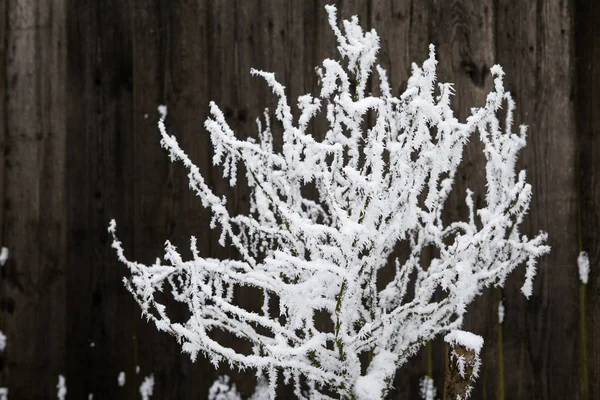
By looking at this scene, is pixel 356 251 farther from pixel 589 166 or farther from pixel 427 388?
pixel 589 166

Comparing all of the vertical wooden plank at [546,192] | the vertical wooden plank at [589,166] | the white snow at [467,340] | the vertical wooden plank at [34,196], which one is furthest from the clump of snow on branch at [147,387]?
the vertical wooden plank at [589,166]

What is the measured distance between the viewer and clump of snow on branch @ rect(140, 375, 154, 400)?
259cm

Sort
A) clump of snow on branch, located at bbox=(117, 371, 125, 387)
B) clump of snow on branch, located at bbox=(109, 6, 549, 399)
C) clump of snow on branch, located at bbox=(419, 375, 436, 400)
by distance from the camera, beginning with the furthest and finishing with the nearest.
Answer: clump of snow on branch, located at bbox=(117, 371, 125, 387) → clump of snow on branch, located at bbox=(419, 375, 436, 400) → clump of snow on branch, located at bbox=(109, 6, 549, 399)

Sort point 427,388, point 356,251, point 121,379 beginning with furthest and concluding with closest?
1. point 121,379
2. point 427,388
3. point 356,251

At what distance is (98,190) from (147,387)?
0.82 m

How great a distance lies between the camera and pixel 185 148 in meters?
2.62

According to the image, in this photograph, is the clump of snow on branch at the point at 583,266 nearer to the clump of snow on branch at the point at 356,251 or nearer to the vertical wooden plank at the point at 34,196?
the clump of snow on branch at the point at 356,251

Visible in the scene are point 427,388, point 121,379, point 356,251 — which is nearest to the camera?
point 356,251

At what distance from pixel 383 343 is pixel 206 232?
1.18m

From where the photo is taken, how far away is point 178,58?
8.70ft

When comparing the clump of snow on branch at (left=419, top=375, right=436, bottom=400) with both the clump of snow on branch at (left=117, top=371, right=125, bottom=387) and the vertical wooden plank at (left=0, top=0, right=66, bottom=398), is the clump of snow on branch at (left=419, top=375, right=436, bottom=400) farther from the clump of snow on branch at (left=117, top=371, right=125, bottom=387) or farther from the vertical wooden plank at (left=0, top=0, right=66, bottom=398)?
the vertical wooden plank at (left=0, top=0, right=66, bottom=398)

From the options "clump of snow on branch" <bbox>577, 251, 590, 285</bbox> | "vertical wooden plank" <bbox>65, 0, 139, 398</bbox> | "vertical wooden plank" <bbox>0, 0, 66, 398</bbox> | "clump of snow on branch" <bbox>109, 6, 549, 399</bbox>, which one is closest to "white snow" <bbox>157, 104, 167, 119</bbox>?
"vertical wooden plank" <bbox>65, 0, 139, 398</bbox>

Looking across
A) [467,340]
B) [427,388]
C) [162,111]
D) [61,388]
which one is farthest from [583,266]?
[61,388]

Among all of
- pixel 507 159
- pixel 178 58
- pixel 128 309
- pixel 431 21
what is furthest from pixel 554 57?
pixel 128 309
